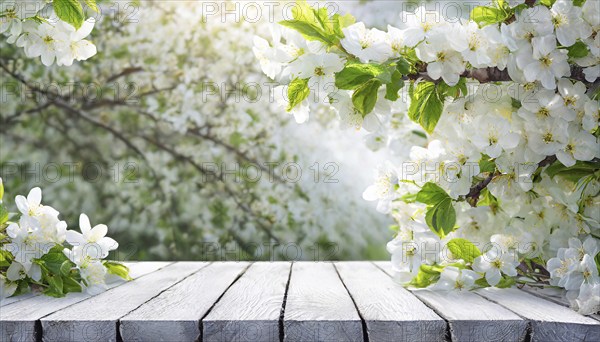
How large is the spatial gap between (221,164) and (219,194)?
13cm

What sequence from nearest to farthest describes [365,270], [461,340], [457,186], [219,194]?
[461,340], [457,186], [365,270], [219,194]

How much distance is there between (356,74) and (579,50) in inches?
15.5

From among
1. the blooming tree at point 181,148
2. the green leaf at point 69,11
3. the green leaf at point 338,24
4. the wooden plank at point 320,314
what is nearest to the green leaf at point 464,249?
the wooden plank at point 320,314

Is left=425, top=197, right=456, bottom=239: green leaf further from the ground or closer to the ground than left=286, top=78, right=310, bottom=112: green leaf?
closer to the ground

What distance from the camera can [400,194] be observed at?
4.25 feet

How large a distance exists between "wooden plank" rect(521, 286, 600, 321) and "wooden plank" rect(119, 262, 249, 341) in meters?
0.60

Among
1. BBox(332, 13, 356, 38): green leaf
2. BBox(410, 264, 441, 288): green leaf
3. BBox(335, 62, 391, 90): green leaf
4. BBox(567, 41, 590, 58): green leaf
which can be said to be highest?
BBox(332, 13, 356, 38): green leaf

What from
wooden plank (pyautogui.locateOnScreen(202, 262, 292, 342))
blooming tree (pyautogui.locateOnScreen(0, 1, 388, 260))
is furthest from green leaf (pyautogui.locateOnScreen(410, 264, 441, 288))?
blooming tree (pyautogui.locateOnScreen(0, 1, 388, 260))

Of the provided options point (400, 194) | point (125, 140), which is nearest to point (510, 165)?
point (400, 194)

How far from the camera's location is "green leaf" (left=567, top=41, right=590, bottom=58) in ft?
3.55

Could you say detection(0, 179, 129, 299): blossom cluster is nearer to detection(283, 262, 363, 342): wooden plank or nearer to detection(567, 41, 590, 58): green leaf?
detection(283, 262, 363, 342): wooden plank

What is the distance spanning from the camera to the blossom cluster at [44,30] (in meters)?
1.12

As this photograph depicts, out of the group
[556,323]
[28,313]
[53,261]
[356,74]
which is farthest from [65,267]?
[556,323]

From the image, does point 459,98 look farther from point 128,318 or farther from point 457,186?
point 128,318
